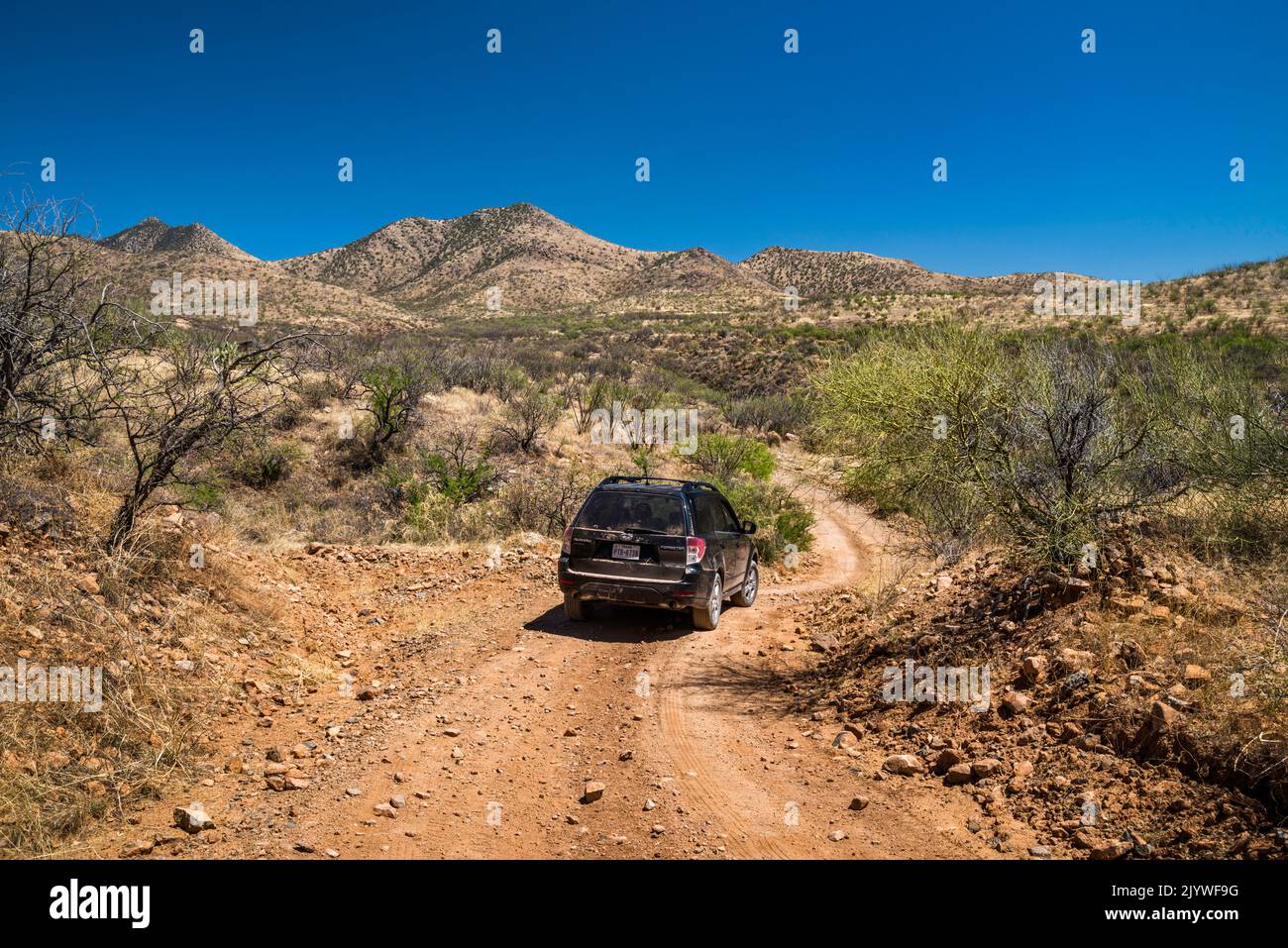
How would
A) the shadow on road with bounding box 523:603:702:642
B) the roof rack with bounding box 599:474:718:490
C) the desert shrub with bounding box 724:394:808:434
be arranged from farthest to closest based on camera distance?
the desert shrub with bounding box 724:394:808:434 < the roof rack with bounding box 599:474:718:490 < the shadow on road with bounding box 523:603:702:642

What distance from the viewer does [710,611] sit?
8.77 m

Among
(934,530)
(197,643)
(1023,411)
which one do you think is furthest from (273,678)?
(934,530)

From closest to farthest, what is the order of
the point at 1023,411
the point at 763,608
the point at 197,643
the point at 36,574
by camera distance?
the point at 36,574, the point at 197,643, the point at 1023,411, the point at 763,608

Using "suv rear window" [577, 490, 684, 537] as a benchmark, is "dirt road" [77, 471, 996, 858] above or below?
below

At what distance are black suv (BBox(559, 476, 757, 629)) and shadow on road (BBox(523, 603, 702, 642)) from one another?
0.21 m

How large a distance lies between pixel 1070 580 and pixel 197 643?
7.58 meters

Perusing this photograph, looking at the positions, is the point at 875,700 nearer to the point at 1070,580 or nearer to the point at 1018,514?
the point at 1070,580

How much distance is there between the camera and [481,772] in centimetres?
518

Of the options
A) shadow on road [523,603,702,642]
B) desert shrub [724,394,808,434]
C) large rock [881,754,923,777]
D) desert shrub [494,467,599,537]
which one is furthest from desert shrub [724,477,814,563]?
desert shrub [724,394,808,434]

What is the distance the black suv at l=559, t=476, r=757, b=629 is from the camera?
8.44 metres
